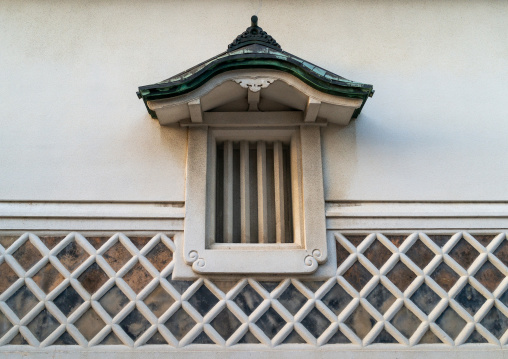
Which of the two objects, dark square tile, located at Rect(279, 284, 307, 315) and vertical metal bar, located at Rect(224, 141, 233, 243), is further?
vertical metal bar, located at Rect(224, 141, 233, 243)

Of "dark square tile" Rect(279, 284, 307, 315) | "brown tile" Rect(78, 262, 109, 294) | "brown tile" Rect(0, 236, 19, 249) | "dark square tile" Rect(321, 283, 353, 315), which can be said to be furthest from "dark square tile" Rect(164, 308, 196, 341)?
"brown tile" Rect(0, 236, 19, 249)

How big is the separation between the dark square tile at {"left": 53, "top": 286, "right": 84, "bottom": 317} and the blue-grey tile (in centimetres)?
243

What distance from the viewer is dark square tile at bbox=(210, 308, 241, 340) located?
361 cm

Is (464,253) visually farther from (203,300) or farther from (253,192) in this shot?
(203,300)

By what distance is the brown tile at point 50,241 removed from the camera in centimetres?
386

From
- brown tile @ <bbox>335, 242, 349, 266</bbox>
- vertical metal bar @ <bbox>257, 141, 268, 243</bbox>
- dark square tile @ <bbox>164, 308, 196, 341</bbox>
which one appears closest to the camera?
dark square tile @ <bbox>164, 308, 196, 341</bbox>

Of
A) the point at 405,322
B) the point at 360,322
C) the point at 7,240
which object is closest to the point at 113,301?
the point at 7,240

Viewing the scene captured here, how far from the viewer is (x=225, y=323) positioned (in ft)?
11.9

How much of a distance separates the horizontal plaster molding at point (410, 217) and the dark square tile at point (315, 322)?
747 millimetres

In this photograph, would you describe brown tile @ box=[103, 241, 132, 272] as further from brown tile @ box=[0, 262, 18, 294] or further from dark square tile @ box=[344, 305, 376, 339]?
dark square tile @ box=[344, 305, 376, 339]

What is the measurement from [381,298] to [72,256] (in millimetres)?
2664

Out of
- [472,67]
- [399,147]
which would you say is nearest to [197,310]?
[399,147]

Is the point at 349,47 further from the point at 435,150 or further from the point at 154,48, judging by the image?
the point at 154,48

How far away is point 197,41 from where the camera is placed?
4.73 metres
